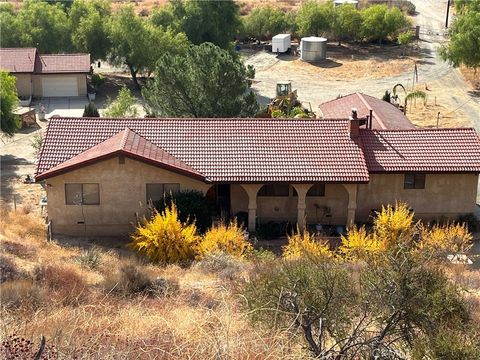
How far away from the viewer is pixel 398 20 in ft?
236

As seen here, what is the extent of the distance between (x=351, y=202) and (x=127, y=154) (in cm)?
884

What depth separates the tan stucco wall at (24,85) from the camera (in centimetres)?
5381

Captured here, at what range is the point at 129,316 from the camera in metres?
15.8

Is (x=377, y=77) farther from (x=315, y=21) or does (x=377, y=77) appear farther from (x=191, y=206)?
(x=191, y=206)

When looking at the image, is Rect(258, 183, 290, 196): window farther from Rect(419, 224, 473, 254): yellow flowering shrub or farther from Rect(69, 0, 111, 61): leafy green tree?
Rect(69, 0, 111, 61): leafy green tree

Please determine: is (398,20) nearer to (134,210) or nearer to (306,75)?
(306,75)

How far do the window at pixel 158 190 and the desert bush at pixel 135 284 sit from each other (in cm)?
718

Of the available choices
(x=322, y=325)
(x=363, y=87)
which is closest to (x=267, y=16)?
(x=363, y=87)

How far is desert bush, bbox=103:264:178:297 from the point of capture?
19.5 m

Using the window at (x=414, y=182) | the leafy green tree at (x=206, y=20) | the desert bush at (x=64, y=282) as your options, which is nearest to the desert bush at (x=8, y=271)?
the desert bush at (x=64, y=282)

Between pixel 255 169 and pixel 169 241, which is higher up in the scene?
pixel 255 169

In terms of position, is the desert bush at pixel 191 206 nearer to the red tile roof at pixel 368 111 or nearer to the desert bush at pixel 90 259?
the desert bush at pixel 90 259

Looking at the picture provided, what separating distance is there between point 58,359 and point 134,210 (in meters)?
15.7

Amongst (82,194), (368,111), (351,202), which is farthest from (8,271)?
(368,111)
